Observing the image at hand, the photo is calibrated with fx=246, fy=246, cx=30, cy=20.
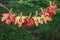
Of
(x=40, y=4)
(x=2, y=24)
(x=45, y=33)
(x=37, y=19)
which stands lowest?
(x=45, y=33)

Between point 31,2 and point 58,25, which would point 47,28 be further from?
point 31,2

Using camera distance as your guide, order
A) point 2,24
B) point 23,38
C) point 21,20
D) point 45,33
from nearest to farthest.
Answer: point 21,20
point 23,38
point 2,24
point 45,33

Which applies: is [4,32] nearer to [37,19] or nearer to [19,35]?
[19,35]

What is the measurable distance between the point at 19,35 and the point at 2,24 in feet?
1.88

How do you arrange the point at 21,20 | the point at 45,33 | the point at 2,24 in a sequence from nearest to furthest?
the point at 21,20
the point at 2,24
the point at 45,33

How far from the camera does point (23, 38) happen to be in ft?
16.8

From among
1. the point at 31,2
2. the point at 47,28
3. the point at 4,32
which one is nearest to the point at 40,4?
the point at 31,2

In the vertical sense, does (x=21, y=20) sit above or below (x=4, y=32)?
above

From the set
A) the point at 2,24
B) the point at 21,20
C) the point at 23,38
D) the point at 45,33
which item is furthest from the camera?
the point at 45,33

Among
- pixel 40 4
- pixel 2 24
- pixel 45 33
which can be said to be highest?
pixel 40 4

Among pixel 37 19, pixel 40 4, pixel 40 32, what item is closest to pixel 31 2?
pixel 40 4

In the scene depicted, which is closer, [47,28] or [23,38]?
[23,38]

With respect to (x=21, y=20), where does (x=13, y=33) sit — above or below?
below

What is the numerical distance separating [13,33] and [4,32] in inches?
7.5
